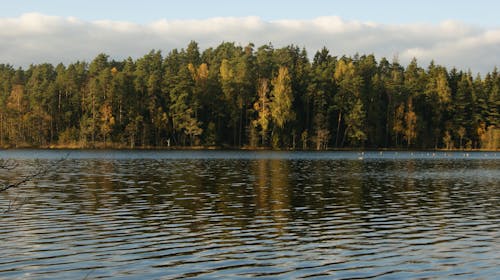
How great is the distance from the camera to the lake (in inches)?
713

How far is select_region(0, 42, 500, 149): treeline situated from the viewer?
474ft

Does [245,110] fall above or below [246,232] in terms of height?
above

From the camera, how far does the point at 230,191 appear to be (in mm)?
42219

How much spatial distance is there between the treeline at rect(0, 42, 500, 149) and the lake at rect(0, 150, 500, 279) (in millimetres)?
100022

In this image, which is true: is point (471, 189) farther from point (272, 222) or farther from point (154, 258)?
point (154, 258)

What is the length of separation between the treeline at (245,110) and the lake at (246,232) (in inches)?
3938

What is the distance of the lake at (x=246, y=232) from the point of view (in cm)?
1811

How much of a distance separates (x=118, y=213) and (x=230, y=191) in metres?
13.4

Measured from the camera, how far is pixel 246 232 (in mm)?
24719

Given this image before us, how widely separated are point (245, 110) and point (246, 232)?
12905 cm

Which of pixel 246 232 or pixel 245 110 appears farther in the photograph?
pixel 245 110

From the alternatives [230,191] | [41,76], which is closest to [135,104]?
[41,76]

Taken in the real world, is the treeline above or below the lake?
above

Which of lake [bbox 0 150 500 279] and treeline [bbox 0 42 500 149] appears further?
treeline [bbox 0 42 500 149]
